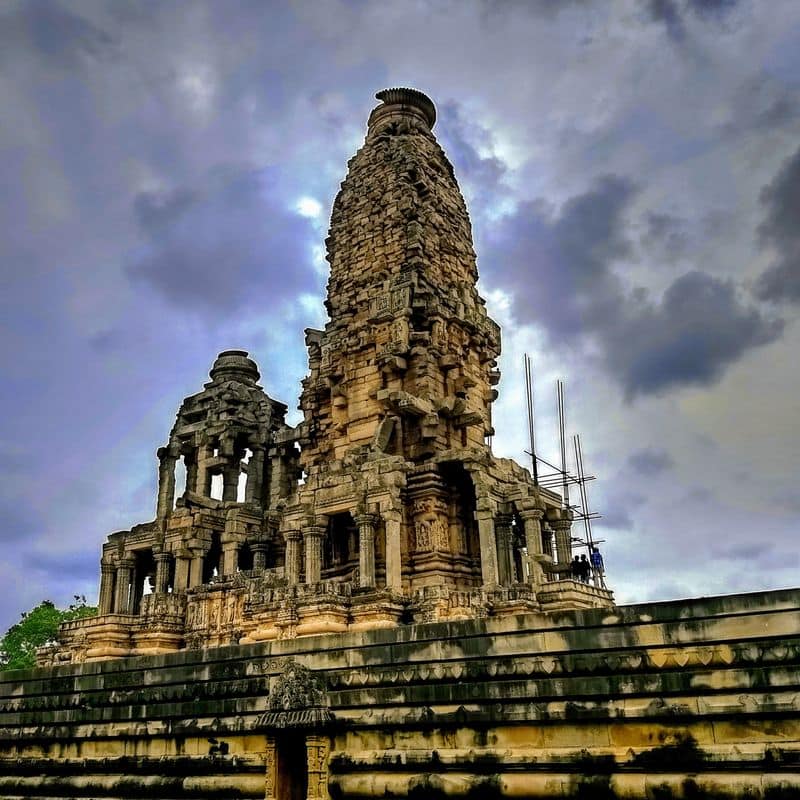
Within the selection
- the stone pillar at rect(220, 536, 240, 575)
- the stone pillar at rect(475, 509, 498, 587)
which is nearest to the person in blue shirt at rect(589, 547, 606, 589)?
the stone pillar at rect(475, 509, 498, 587)

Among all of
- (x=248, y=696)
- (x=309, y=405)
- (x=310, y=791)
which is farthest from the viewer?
(x=309, y=405)

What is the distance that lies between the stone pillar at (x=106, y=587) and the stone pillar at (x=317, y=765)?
2235 cm

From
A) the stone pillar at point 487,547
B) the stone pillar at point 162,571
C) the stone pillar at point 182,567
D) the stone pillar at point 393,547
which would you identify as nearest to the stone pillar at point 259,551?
the stone pillar at point 182,567

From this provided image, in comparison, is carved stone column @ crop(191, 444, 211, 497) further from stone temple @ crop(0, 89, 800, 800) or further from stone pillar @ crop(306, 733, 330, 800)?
stone pillar @ crop(306, 733, 330, 800)

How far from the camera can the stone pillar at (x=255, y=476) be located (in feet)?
111

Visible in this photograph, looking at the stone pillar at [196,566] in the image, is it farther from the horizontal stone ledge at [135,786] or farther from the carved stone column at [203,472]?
the horizontal stone ledge at [135,786]

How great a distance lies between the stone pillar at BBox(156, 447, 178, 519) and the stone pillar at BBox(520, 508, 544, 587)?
1586cm

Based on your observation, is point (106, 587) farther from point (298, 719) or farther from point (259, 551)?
point (298, 719)

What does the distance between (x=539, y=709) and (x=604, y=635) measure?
102 centimetres

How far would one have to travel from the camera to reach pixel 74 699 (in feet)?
41.1

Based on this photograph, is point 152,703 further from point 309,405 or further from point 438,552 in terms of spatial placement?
point 309,405

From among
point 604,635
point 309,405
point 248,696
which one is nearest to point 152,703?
point 248,696

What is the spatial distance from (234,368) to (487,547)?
59.3 ft

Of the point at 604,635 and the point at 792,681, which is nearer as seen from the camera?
the point at 792,681
